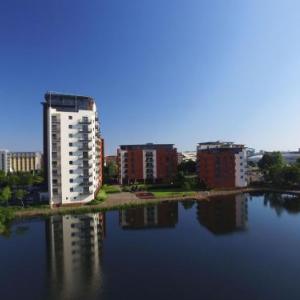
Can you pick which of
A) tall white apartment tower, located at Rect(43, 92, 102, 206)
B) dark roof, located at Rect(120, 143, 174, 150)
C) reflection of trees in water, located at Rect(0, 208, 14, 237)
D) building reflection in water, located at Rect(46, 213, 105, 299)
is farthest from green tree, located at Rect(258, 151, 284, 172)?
reflection of trees in water, located at Rect(0, 208, 14, 237)

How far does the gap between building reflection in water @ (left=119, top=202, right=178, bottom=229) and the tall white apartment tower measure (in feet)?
26.4

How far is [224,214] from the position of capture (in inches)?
1352

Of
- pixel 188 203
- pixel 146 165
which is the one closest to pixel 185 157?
pixel 146 165

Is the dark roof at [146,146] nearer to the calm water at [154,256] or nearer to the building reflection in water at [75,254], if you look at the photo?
the calm water at [154,256]

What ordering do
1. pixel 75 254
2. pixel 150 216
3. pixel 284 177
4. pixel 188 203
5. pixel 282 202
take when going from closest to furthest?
pixel 75 254 < pixel 150 216 < pixel 282 202 < pixel 188 203 < pixel 284 177

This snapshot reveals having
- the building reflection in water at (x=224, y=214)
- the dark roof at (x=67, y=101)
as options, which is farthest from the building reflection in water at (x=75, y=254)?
the dark roof at (x=67, y=101)

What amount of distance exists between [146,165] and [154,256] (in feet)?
137

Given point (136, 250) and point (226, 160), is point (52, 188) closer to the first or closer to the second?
point (136, 250)

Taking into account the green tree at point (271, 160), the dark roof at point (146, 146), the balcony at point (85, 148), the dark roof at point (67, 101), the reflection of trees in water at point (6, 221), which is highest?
the dark roof at point (67, 101)

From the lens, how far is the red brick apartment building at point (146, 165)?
61.4 m

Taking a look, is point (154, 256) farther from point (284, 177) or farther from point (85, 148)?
point (284, 177)

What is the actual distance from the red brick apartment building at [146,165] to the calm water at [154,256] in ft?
86.4

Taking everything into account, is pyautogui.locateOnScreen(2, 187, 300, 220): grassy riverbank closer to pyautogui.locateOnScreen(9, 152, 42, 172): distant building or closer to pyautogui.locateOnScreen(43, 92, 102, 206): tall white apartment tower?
pyautogui.locateOnScreen(43, 92, 102, 206): tall white apartment tower

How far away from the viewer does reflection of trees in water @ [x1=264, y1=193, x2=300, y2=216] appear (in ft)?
120
